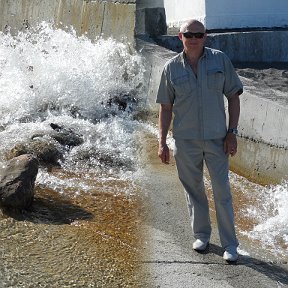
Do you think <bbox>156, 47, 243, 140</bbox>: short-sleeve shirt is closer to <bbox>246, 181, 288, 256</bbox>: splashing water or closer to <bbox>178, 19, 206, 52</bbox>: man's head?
<bbox>178, 19, 206, 52</bbox>: man's head

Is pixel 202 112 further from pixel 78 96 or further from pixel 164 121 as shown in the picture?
pixel 78 96

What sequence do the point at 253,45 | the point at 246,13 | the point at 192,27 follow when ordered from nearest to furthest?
the point at 192,27
the point at 253,45
the point at 246,13

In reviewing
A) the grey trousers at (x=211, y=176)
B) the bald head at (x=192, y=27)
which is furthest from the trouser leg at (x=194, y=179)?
the bald head at (x=192, y=27)

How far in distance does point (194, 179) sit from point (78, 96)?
543 centimetres

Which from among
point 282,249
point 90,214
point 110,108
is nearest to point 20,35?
point 110,108

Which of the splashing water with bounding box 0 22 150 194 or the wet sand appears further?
the splashing water with bounding box 0 22 150 194

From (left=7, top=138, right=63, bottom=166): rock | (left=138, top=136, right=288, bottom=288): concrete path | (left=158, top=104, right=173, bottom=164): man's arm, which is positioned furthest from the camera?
(left=7, top=138, right=63, bottom=166): rock

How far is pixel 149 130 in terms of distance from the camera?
9188 millimetres

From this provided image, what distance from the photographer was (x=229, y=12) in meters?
13.9

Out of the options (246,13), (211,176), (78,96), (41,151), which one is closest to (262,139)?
(41,151)

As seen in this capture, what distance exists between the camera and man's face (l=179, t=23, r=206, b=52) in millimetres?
4504

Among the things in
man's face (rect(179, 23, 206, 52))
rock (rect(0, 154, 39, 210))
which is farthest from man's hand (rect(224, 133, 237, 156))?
rock (rect(0, 154, 39, 210))

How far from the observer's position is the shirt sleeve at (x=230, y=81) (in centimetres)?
463

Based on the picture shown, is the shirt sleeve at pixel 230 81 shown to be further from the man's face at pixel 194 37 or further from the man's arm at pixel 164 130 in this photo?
the man's arm at pixel 164 130
